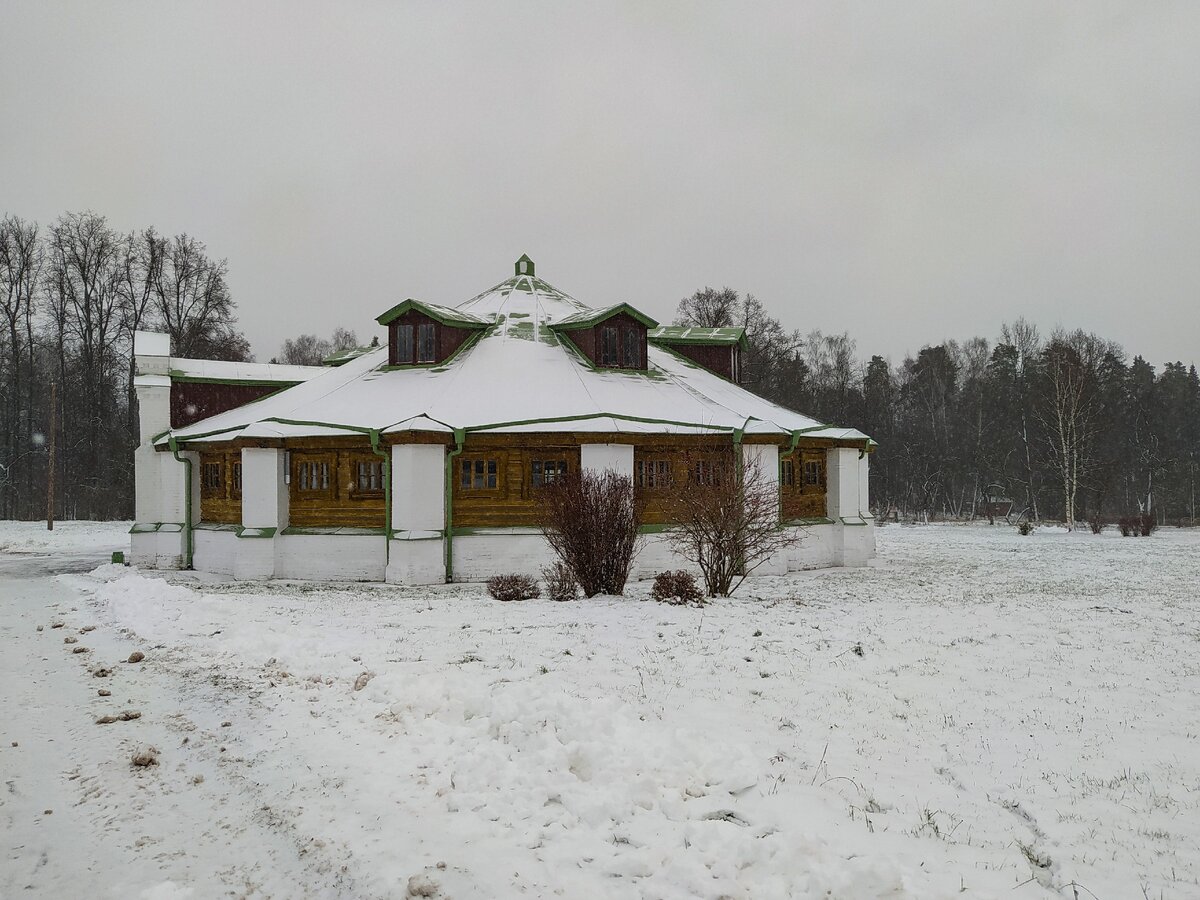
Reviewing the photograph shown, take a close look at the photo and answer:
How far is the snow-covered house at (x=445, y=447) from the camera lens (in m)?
14.7

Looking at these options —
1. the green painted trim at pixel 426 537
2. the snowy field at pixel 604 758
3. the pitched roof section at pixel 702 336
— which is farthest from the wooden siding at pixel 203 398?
the pitched roof section at pixel 702 336

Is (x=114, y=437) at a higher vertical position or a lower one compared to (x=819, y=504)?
higher

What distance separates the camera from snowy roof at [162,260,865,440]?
1508 cm

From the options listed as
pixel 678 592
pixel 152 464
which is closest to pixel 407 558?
pixel 678 592

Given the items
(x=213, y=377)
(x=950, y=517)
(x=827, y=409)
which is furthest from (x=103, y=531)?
(x=950, y=517)

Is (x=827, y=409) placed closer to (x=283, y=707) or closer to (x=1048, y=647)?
(x=1048, y=647)

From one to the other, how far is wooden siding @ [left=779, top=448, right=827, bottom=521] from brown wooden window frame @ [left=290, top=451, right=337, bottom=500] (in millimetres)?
10597

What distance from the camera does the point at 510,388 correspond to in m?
16.3

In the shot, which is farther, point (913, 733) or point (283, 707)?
point (283, 707)

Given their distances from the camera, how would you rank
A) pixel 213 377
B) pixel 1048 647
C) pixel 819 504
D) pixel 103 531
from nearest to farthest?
pixel 1048 647, pixel 819 504, pixel 213 377, pixel 103 531

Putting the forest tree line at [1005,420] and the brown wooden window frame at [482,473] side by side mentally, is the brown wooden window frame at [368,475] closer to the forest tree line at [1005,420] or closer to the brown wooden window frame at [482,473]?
the brown wooden window frame at [482,473]

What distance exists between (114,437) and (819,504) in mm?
34224

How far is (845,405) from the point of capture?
44.7 m

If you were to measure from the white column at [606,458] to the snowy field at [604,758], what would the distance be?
5.55m
